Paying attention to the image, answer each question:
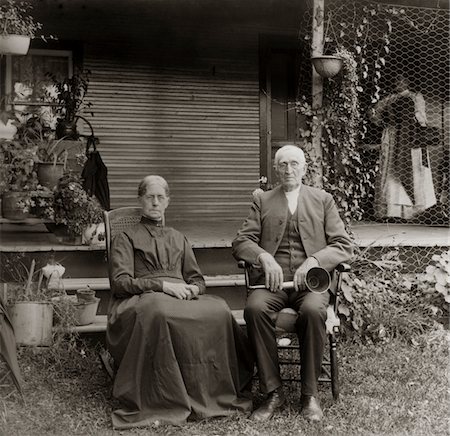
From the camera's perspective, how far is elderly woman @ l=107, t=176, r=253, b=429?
3504 mm

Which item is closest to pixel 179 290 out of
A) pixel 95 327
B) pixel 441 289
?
pixel 95 327

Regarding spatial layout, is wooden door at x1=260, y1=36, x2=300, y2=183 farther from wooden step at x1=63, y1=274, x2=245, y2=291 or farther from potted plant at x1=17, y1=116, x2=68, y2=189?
wooden step at x1=63, y1=274, x2=245, y2=291

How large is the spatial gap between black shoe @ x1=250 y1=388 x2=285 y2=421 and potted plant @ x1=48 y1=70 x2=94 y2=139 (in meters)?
3.72

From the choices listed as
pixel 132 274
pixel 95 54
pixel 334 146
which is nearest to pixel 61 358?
pixel 132 274

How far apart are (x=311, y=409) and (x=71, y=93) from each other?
434cm

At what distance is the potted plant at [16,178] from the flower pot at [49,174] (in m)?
0.23

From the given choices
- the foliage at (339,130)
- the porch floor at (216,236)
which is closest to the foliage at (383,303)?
the porch floor at (216,236)

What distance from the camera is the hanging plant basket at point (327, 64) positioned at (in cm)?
511

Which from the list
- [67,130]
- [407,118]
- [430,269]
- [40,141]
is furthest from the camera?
[407,118]

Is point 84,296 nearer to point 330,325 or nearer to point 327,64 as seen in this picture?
point 330,325

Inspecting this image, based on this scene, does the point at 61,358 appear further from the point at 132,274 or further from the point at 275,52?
the point at 275,52

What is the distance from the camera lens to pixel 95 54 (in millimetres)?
7145

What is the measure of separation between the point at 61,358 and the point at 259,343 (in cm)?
142

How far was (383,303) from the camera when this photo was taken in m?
5.09
